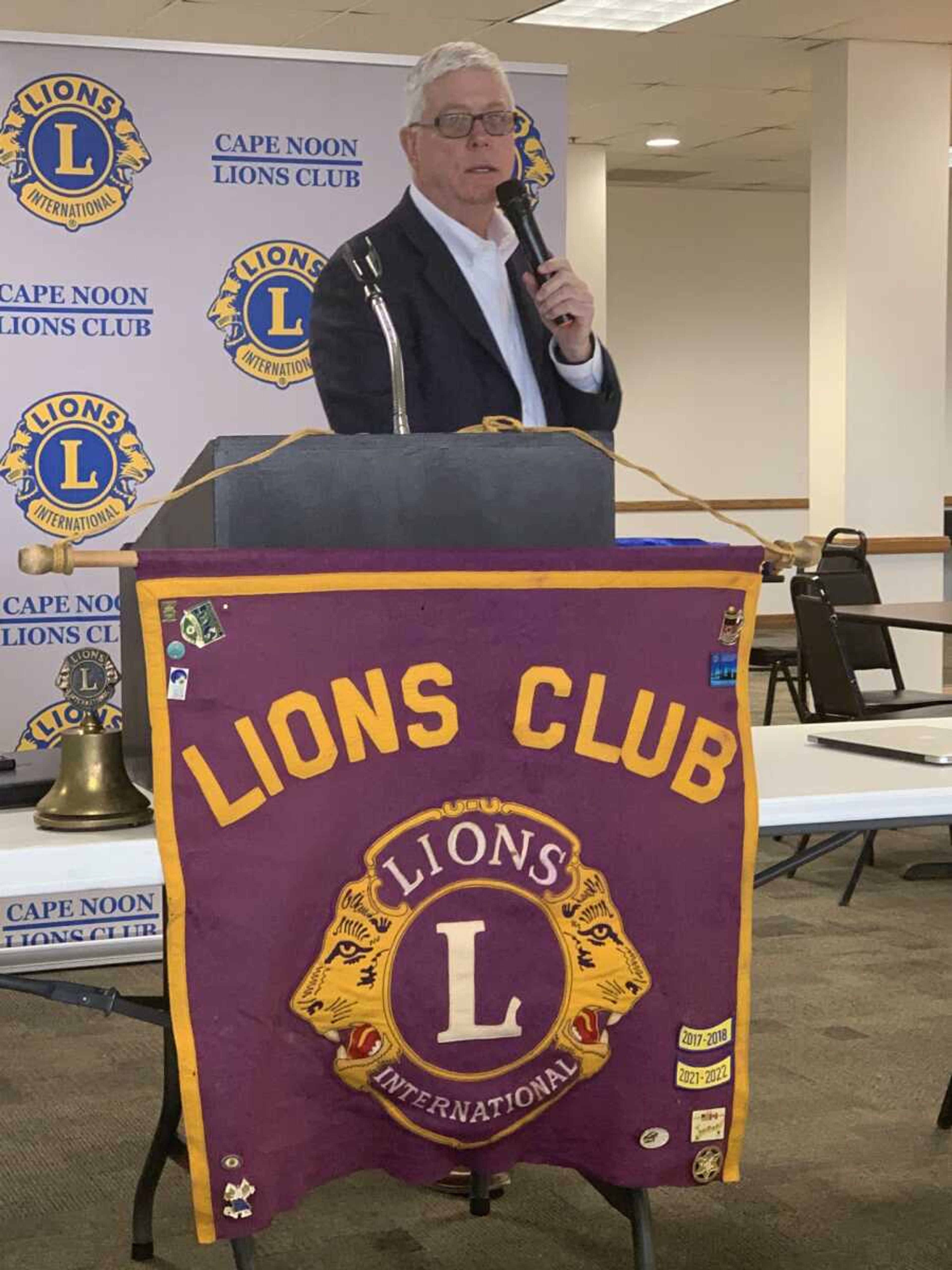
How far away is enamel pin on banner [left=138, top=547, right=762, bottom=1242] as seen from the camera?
1510 mm

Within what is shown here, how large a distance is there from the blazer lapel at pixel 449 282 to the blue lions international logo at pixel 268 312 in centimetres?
174

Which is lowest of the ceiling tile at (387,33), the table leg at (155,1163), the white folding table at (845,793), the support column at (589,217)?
the table leg at (155,1163)

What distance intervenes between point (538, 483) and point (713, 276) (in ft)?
37.0

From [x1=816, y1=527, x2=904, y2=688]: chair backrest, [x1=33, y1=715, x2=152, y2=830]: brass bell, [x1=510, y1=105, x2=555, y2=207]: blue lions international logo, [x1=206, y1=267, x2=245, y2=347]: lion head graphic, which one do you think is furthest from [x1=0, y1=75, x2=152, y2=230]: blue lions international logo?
[x1=33, y1=715, x2=152, y2=830]: brass bell

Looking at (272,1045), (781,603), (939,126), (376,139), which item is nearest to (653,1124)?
(272,1045)

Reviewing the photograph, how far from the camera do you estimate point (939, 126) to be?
25.4 ft

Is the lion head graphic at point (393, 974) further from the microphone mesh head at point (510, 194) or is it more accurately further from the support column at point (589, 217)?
the support column at point (589, 217)

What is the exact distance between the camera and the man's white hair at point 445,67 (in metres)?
2.28

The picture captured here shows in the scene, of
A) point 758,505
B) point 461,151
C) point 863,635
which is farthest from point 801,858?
point 758,505

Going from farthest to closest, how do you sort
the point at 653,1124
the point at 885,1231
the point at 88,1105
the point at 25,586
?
the point at 25,586
the point at 88,1105
the point at 885,1231
the point at 653,1124

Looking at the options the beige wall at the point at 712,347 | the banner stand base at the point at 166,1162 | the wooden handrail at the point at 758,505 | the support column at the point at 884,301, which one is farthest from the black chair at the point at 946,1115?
the wooden handrail at the point at 758,505

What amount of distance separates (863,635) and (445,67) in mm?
3821

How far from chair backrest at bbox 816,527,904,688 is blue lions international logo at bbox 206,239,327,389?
1835mm

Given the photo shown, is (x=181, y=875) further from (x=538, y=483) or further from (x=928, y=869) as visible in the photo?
(x=928, y=869)
